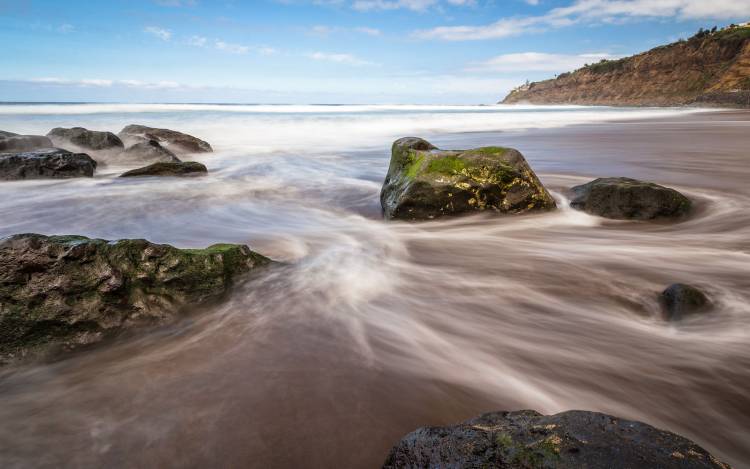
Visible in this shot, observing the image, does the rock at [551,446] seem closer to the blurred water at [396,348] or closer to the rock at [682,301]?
the blurred water at [396,348]

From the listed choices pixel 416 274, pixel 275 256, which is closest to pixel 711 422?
pixel 416 274

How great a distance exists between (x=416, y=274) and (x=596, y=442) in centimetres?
274

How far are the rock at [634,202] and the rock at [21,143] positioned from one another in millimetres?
13512

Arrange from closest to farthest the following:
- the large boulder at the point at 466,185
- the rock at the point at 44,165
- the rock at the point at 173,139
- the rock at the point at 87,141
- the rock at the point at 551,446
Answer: the rock at the point at 551,446 < the large boulder at the point at 466,185 < the rock at the point at 44,165 < the rock at the point at 87,141 < the rock at the point at 173,139

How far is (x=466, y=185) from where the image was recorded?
562cm

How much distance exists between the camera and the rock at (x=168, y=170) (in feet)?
29.6

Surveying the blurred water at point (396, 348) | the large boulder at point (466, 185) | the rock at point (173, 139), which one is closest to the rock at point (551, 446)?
the blurred water at point (396, 348)

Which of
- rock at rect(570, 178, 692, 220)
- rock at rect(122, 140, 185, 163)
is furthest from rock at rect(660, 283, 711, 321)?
rock at rect(122, 140, 185, 163)

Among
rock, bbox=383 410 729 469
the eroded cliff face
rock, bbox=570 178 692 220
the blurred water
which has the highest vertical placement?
the eroded cliff face

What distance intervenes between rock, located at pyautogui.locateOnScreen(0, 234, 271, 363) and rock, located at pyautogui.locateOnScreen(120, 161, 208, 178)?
22.9 ft

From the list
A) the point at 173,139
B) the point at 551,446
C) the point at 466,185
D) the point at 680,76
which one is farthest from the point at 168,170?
the point at 680,76

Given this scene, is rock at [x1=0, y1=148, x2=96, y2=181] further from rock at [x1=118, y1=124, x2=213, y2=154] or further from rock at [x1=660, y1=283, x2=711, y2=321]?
rock at [x1=660, y1=283, x2=711, y2=321]

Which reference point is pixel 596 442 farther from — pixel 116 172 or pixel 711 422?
pixel 116 172

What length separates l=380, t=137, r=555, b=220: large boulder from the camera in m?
5.61
